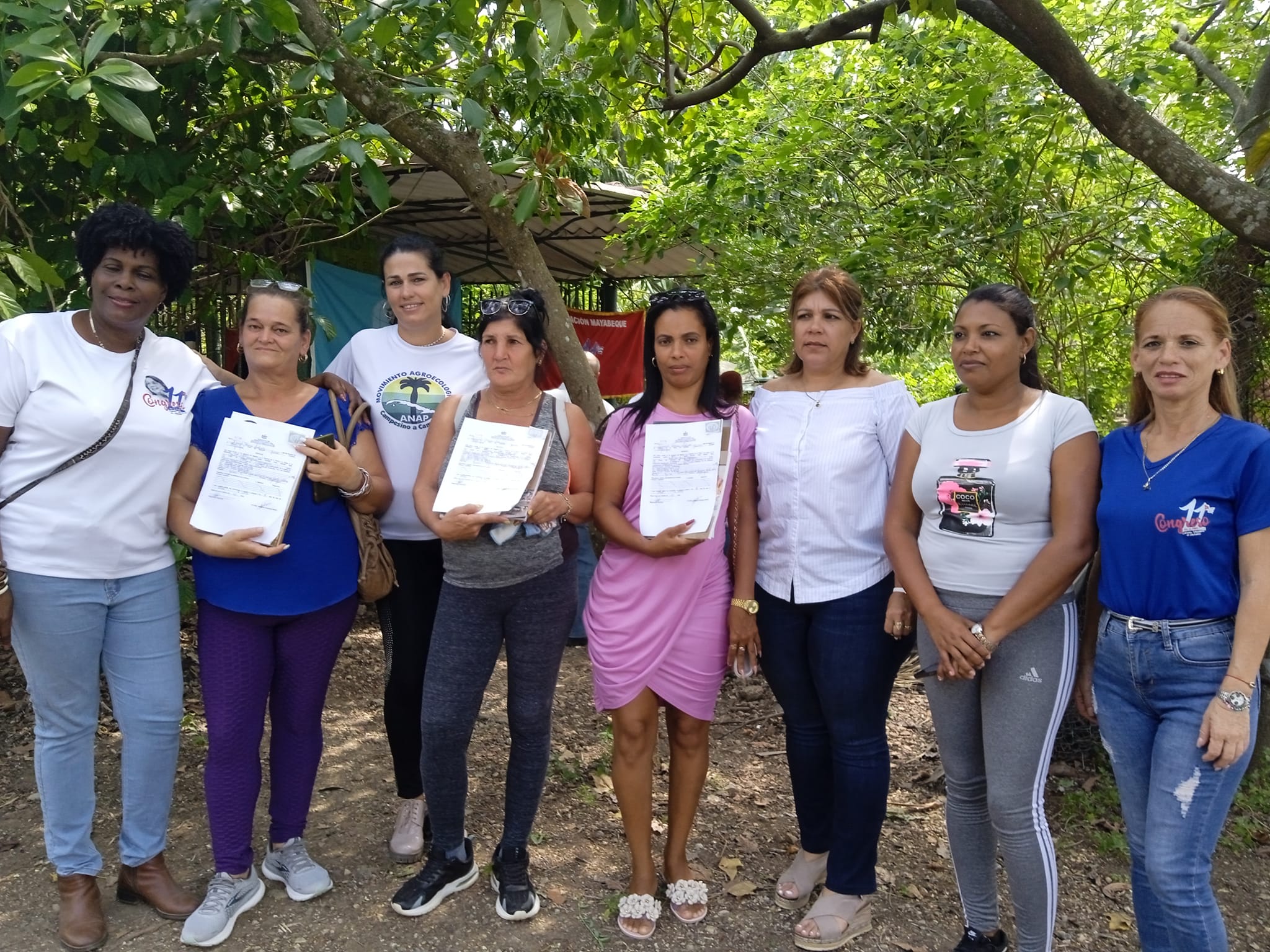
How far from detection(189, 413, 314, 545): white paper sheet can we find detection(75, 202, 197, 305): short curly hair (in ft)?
1.74

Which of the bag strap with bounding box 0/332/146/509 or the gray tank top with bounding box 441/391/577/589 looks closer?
the bag strap with bounding box 0/332/146/509

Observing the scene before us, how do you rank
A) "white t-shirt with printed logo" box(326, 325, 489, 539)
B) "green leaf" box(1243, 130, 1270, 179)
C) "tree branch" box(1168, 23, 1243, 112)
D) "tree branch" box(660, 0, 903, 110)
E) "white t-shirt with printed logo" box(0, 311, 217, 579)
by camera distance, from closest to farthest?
1. "white t-shirt with printed logo" box(0, 311, 217, 579)
2. "white t-shirt with printed logo" box(326, 325, 489, 539)
3. "green leaf" box(1243, 130, 1270, 179)
4. "tree branch" box(660, 0, 903, 110)
5. "tree branch" box(1168, 23, 1243, 112)

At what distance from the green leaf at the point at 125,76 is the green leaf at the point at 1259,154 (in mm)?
3559

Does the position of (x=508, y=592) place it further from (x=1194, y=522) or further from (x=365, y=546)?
(x=1194, y=522)

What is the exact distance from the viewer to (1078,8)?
4703 millimetres

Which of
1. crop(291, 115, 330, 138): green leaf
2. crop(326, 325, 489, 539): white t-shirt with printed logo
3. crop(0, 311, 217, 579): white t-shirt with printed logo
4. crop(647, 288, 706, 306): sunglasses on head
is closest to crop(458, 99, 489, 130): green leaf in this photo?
crop(291, 115, 330, 138): green leaf

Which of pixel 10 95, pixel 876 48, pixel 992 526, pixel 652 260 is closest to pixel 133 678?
pixel 10 95

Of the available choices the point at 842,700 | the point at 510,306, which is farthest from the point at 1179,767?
the point at 510,306

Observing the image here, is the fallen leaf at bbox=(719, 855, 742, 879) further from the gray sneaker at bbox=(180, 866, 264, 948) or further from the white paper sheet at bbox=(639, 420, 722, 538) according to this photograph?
the gray sneaker at bbox=(180, 866, 264, 948)

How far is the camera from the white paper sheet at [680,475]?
2814 millimetres

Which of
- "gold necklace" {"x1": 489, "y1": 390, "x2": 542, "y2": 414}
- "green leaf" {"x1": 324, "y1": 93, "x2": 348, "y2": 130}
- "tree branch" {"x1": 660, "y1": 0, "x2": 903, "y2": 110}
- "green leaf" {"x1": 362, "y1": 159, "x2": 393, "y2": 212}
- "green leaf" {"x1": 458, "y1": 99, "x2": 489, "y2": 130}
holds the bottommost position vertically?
"gold necklace" {"x1": 489, "y1": 390, "x2": 542, "y2": 414}

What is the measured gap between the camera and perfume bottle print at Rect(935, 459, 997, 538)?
2.58 m

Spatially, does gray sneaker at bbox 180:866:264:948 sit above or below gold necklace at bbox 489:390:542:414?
below

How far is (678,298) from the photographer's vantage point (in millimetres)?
2934
